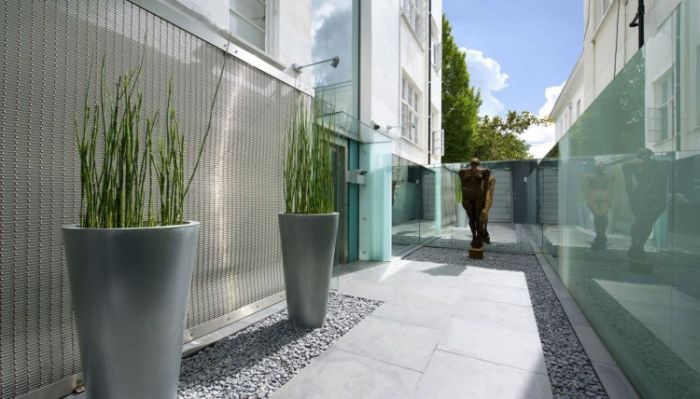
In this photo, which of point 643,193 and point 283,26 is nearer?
point 643,193

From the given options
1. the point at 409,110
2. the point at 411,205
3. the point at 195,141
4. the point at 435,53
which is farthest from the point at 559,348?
the point at 435,53

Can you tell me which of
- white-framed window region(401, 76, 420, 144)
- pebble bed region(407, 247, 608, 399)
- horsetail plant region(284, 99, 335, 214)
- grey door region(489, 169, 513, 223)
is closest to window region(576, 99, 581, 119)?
white-framed window region(401, 76, 420, 144)

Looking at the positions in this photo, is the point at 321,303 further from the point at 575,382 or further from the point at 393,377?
the point at 575,382

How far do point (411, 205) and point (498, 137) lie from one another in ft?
39.2

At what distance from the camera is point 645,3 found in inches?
129

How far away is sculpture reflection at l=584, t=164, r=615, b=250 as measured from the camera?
5.86 feet

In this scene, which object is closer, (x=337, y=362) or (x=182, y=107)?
(x=337, y=362)

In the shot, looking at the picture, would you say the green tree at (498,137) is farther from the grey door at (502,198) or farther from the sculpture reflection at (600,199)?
the sculpture reflection at (600,199)

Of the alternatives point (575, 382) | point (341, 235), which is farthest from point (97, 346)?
point (341, 235)

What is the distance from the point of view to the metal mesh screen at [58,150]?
3.88ft

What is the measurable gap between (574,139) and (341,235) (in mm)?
2667

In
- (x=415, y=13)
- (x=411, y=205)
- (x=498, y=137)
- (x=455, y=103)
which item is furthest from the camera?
(x=498, y=137)

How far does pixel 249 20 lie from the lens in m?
2.58

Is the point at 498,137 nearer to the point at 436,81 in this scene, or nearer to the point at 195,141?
the point at 436,81
